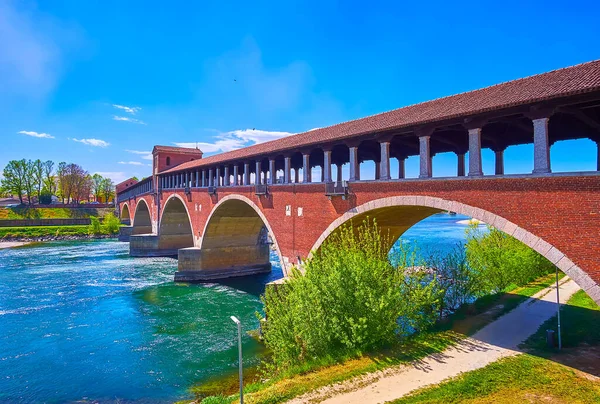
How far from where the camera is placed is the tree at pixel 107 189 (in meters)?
114

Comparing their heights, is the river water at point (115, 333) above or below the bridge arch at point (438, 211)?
below

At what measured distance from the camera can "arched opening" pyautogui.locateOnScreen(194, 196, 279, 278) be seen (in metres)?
32.7

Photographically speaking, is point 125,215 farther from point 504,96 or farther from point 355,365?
point 504,96

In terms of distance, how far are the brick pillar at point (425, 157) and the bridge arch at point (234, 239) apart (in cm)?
1946

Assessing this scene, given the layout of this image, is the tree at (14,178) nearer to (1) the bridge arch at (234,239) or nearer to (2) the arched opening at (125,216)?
(2) the arched opening at (125,216)

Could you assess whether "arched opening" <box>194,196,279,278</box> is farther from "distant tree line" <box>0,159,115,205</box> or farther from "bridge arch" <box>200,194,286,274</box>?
"distant tree line" <box>0,159,115,205</box>

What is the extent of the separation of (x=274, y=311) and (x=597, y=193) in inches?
415

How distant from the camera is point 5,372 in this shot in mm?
15438

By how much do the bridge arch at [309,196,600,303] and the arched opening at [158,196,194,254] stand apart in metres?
32.4

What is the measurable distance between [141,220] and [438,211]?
63.1 meters

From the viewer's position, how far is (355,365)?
36.0 feet

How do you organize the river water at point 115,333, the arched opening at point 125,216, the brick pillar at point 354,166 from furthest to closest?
the arched opening at point 125,216 → the brick pillar at point 354,166 → the river water at point 115,333

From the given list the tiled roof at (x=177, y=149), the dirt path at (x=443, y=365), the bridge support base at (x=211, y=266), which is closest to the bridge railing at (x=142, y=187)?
the tiled roof at (x=177, y=149)

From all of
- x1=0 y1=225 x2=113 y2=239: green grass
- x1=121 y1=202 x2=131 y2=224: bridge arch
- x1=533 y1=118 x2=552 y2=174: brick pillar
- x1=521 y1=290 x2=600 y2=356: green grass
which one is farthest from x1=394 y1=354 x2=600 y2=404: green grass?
x1=121 y1=202 x2=131 y2=224: bridge arch
